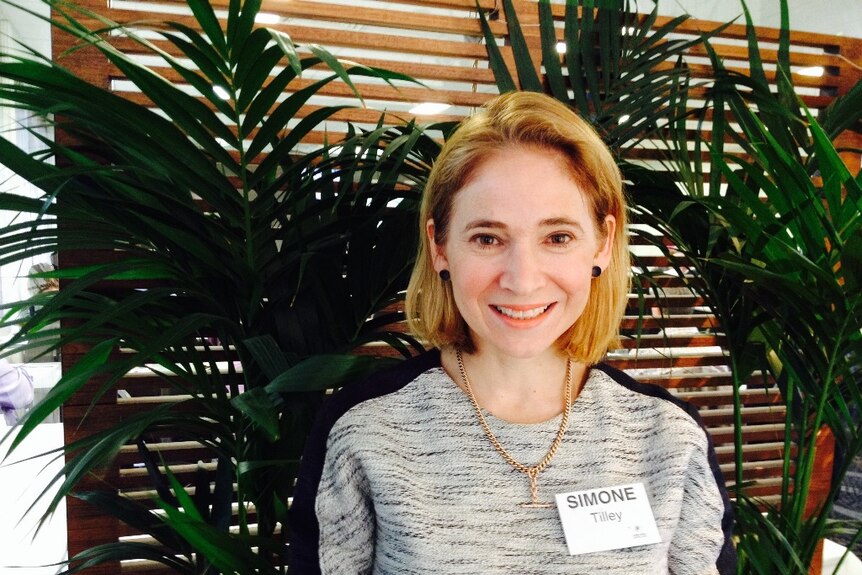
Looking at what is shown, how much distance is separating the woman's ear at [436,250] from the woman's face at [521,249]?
0.15 feet

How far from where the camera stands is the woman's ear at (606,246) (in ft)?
3.55

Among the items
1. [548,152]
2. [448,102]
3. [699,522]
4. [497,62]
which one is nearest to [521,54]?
[497,62]

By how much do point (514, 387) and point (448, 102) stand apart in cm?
105

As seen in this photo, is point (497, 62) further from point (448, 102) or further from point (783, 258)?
point (783, 258)

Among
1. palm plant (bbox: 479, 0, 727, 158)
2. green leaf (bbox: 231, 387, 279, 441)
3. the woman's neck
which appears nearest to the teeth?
the woman's neck

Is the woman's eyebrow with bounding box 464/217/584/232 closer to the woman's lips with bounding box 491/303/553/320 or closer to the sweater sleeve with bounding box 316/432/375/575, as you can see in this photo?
the woman's lips with bounding box 491/303/553/320

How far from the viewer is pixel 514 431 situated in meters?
1.04

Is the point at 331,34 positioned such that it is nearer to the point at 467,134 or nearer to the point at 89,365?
the point at 467,134

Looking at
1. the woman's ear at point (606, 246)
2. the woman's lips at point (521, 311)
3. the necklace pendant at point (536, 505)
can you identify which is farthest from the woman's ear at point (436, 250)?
the necklace pendant at point (536, 505)

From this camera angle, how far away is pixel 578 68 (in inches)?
59.6

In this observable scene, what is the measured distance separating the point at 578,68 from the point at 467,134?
0.60m

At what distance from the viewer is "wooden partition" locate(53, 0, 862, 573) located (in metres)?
1.69

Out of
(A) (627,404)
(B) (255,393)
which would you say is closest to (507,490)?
(A) (627,404)

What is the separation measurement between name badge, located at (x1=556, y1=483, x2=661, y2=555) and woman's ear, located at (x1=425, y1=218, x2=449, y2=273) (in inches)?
15.2
